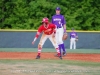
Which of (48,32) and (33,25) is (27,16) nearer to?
(33,25)

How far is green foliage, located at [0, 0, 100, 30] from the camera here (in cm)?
3194

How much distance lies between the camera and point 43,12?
106 feet

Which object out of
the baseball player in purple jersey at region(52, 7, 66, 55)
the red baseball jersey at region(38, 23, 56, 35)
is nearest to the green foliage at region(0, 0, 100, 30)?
the baseball player in purple jersey at region(52, 7, 66, 55)

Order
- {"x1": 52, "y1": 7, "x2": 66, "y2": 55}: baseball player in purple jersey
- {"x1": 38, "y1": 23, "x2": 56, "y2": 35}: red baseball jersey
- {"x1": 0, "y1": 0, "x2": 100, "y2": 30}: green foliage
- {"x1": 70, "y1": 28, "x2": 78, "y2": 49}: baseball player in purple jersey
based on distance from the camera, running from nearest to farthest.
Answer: {"x1": 38, "y1": 23, "x2": 56, "y2": 35}: red baseball jersey, {"x1": 52, "y1": 7, "x2": 66, "y2": 55}: baseball player in purple jersey, {"x1": 70, "y1": 28, "x2": 78, "y2": 49}: baseball player in purple jersey, {"x1": 0, "y1": 0, "x2": 100, "y2": 30}: green foliage

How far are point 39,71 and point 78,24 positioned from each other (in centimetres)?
2419

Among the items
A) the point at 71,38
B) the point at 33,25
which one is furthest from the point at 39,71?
the point at 33,25

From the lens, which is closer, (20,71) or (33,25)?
(20,71)

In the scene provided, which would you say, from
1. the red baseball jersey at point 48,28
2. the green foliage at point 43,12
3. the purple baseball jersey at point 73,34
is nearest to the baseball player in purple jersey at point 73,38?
the purple baseball jersey at point 73,34

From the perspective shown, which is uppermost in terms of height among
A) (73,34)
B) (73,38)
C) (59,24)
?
(59,24)

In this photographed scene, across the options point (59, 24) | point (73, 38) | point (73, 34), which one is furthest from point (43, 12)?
point (59, 24)

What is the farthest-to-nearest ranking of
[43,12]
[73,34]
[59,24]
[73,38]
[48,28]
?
1. [43,12]
2. [73,34]
3. [73,38]
4. [59,24]
5. [48,28]

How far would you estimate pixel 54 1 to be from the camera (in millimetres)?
33062

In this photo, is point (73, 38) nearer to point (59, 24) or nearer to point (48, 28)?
point (59, 24)

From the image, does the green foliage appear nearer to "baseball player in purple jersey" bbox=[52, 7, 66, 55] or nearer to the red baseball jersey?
"baseball player in purple jersey" bbox=[52, 7, 66, 55]
